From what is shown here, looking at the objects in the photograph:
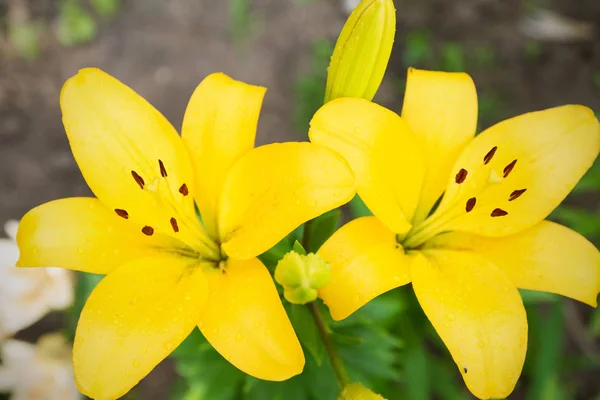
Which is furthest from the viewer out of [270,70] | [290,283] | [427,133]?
[270,70]

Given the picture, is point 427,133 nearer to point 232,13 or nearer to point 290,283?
point 290,283

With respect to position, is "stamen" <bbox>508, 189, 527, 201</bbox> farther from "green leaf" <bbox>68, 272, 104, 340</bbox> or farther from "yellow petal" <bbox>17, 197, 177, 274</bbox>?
"green leaf" <bbox>68, 272, 104, 340</bbox>

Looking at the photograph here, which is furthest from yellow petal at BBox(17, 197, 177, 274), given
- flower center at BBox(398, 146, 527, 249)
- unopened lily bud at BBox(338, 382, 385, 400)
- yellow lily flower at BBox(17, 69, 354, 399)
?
flower center at BBox(398, 146, 527, 249)

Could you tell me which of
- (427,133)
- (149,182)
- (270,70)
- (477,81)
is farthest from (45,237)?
(477,81)

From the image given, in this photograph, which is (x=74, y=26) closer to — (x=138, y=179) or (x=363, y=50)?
(x=138, y=179)

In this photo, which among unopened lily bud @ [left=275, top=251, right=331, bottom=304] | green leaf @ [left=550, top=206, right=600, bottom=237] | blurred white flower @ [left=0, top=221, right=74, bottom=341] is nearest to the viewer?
unopened lily bud @ [left=275, top=251, right=331, bottom=304]

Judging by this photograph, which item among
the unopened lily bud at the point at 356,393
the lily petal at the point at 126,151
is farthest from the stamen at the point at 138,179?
the unopened lily bud at the point at 356,393

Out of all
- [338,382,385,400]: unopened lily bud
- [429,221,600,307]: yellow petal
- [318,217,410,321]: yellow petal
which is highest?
[318,217,410,321]: yellow petal

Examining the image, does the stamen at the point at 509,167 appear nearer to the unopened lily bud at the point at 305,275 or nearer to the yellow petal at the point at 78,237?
the unopened lily bud at the point at 305,275
